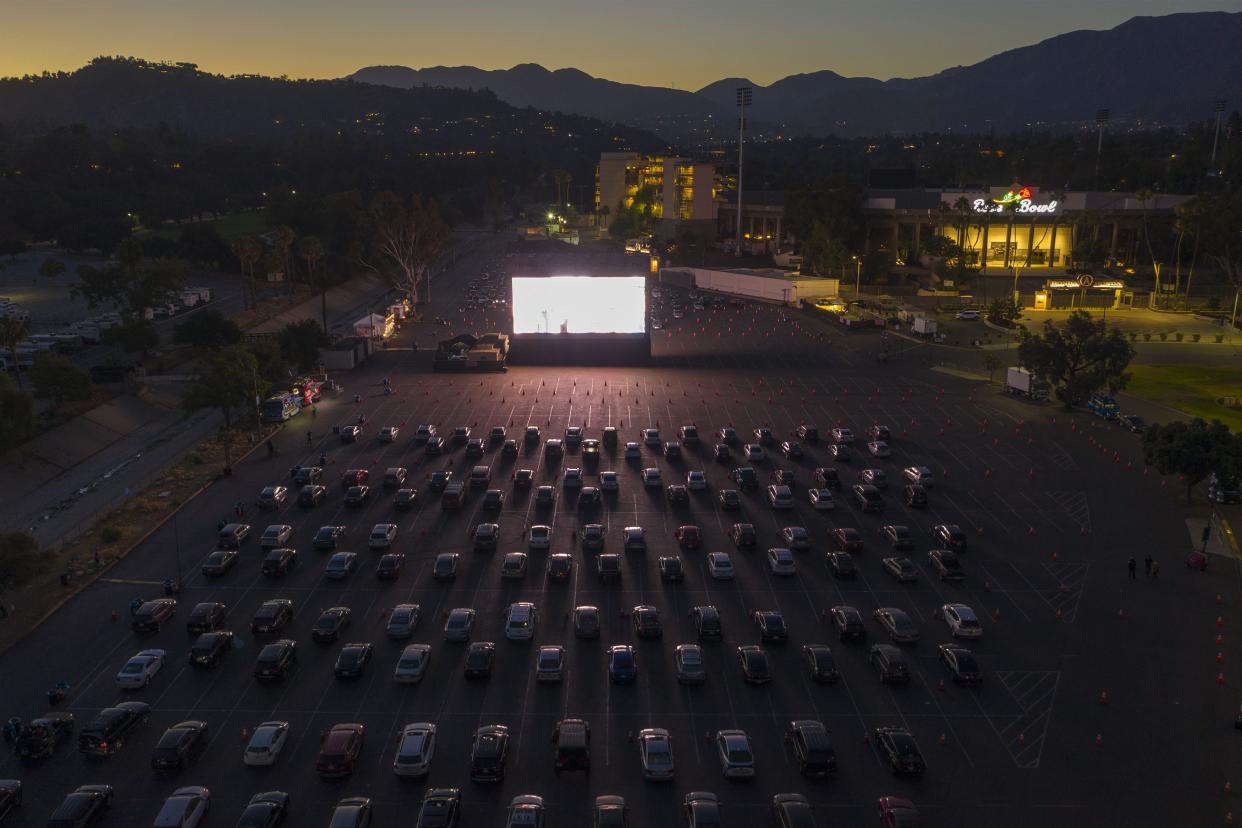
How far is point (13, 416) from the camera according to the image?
42.5m

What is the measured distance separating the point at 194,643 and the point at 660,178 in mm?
162405

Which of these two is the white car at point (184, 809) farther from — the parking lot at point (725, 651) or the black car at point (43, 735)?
the black car at point (43, 735)

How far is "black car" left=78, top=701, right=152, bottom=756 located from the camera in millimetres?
22188

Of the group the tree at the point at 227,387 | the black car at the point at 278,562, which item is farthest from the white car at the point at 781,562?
the tree at the point at 227,387

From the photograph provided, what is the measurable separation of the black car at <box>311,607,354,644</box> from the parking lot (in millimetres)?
320

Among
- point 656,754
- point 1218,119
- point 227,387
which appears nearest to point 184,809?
point 656,754

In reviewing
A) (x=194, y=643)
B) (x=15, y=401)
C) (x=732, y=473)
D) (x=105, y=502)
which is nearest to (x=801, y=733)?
(x=194, y=643)

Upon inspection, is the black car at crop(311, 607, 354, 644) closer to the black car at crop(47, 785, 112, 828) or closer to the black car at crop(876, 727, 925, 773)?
the black car at crop(47, 785, 112, 828)

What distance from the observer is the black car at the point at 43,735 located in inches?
871

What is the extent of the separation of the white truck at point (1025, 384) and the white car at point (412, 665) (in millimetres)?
43956

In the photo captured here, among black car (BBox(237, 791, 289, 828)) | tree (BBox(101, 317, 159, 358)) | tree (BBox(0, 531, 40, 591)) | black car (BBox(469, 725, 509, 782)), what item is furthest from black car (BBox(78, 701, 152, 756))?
tree (BBox(101, 317, 159, 358))

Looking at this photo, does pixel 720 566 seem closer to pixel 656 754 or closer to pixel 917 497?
pixel 656 754

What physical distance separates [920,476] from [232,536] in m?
29.7

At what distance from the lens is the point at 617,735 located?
23359mm
